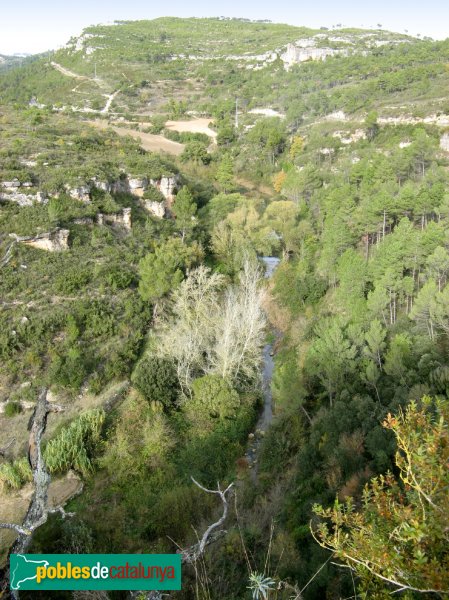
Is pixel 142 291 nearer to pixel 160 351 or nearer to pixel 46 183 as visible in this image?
pixel 160 351

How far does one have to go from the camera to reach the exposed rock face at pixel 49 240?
35000 millimetres

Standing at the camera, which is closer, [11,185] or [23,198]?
[23,198]

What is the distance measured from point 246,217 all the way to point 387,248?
788 inches

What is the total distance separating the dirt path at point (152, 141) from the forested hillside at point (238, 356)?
9.70 m

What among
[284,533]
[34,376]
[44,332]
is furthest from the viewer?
[44,332]

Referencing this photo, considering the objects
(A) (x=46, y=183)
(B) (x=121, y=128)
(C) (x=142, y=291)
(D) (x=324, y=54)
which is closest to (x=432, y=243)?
(C) (x=142, y=291)

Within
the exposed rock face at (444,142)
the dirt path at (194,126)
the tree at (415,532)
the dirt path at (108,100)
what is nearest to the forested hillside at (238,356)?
the tree at (415,532)

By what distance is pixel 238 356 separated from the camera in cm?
2516

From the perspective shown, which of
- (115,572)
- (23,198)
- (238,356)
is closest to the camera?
(115,572)

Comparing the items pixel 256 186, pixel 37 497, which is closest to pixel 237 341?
pixel 37 497

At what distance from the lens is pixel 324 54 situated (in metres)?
121

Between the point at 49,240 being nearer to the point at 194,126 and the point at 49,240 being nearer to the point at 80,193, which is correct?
the point at 80,193

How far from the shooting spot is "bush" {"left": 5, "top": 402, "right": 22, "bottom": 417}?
22688 mm

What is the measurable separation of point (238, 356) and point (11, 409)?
12.5 m
